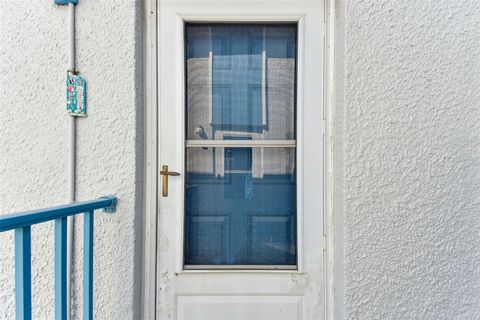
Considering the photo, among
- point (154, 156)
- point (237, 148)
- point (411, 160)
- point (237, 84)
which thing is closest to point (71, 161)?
point (154, 156)

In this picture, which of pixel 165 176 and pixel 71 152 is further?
pixel 165 176

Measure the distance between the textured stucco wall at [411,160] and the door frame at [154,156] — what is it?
117 mm

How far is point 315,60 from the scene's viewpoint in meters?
1.78

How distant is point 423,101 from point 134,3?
167 cm

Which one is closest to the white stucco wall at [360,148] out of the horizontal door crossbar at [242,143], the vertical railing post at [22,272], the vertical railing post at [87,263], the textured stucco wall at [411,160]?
the textured stucco wall at [411,160]

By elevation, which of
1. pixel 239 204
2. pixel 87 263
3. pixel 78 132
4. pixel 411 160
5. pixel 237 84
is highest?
pixel 237 84

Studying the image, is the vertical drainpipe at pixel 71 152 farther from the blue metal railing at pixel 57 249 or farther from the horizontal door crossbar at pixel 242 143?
the horizontal door crossbar at pixel 242 143

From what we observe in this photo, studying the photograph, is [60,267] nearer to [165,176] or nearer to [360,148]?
[165,176]

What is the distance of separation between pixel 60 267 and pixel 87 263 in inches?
8.7

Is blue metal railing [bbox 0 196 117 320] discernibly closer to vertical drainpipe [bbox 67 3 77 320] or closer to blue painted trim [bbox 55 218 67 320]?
blue painted trim [bbox 55 218 67 320]

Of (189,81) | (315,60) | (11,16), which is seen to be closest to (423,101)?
(315,60)

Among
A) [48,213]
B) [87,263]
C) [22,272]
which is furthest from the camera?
[87,263]

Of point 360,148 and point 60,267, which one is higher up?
point 360,148

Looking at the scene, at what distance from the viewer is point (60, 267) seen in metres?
1.34
